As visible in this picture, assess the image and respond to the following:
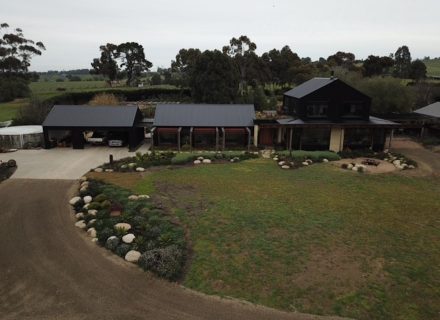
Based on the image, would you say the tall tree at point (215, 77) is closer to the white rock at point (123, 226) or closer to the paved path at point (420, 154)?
the paved path at point (420, 154)

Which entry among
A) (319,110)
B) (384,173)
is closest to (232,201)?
(384,173)

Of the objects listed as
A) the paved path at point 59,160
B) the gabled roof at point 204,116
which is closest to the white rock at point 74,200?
the paved path at point 59,160

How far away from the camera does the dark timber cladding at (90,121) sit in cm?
3203

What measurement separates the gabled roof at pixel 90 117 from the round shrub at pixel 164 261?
20645mm

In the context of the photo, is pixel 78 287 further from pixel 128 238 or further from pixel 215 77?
pixel 215 77

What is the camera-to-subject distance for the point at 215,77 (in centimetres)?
4838

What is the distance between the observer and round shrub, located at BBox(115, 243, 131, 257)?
13.7 meters

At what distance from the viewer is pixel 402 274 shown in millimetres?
12469

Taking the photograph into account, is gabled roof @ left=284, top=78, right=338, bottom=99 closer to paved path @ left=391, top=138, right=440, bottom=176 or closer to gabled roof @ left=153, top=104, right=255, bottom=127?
gabled roof @ left=153, top=104, right=255, bottom=127

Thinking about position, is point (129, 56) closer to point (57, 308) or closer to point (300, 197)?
point (300, 197)

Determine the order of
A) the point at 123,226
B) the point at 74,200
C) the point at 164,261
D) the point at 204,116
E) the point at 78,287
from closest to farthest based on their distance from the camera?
the point at 78,287 → the point at 164,261 → the point at 123,226 → the point at 74,200 → the point at 204,116

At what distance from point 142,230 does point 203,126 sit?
18077 millimetres

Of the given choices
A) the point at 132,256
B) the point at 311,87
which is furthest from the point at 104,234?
the point at 311,87

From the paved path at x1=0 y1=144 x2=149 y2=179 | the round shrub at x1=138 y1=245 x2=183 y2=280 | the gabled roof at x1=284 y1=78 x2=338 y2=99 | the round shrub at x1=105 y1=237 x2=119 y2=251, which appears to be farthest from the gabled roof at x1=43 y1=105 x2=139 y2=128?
the round shrub at x1=138 y1=245 x2=183 y2=280
